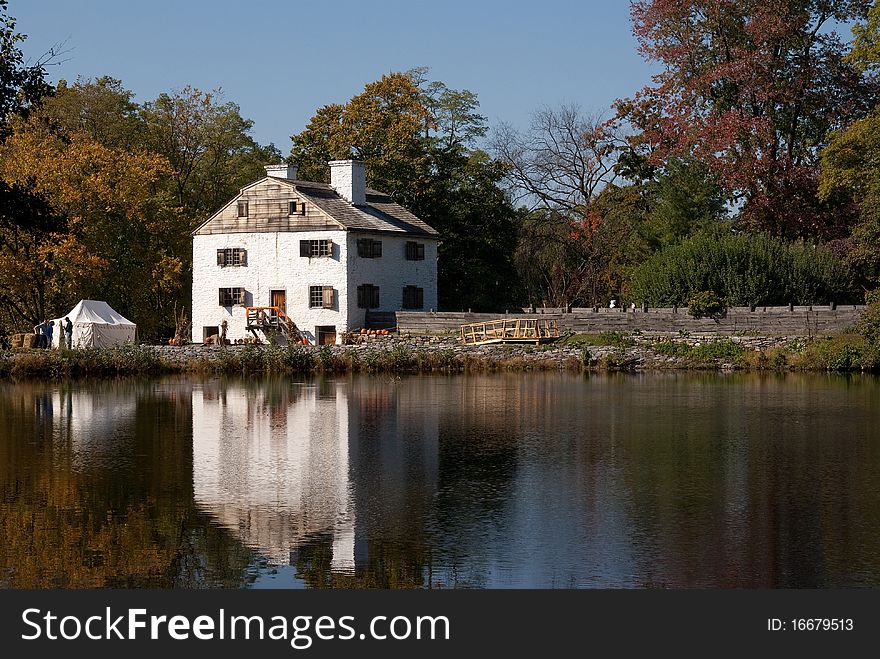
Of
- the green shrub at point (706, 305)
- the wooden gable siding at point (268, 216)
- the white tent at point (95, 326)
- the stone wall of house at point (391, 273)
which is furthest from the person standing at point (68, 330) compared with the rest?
the green shrub at point (706, 305)

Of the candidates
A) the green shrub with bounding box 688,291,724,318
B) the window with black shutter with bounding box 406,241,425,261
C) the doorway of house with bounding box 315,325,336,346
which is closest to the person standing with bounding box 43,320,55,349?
the doorway of house with bounding box 315,325,336,346

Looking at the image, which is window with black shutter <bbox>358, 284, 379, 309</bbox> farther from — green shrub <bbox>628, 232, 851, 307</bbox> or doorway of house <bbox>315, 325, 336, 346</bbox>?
green shrub <bbox>628, 232, 851, 307</bbox>

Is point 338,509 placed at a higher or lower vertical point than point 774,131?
lower

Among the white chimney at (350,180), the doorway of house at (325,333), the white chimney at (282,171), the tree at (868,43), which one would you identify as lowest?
the doorway of house at (325,333)

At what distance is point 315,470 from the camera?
22766 mm

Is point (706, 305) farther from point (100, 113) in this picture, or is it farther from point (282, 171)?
point (100, 113)

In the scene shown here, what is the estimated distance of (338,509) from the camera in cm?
1888

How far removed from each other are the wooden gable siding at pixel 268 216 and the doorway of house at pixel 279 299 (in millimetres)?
3254

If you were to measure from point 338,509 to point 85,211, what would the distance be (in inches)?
2028

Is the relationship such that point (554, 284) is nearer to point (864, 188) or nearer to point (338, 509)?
point (864, 188)

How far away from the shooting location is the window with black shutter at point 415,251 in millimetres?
70000

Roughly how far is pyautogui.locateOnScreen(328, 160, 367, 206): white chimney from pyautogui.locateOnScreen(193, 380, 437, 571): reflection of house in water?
106ft

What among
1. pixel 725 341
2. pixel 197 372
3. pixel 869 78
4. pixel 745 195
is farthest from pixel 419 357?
pixel 869 78

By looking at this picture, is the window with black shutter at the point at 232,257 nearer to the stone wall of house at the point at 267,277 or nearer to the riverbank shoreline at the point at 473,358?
the stone wall of house at the point at 267,277
